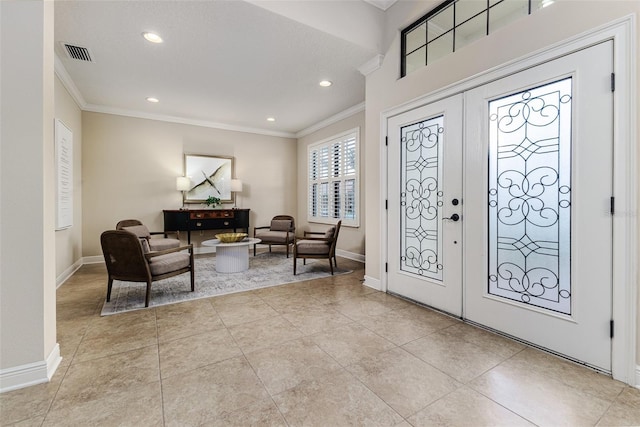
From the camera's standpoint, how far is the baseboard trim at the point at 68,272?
388 centimetres

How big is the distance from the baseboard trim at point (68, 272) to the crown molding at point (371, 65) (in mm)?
5106

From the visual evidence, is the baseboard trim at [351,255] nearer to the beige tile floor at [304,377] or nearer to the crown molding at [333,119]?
the beige tile floor at [304,377]

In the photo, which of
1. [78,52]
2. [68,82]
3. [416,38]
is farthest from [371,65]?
[68,82]

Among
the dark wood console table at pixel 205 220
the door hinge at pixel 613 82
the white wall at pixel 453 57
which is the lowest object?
the dark wood console table at pixel 205 220

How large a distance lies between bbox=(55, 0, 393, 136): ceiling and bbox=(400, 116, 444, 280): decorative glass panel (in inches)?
52.4

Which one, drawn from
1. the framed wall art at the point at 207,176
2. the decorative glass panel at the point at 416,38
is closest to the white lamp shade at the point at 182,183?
the framed wall art at the point at 207,176

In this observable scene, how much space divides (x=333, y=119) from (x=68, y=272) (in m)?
5.43

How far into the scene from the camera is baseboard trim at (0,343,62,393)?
1.67 meters

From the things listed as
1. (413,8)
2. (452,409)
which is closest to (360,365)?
(452,409)

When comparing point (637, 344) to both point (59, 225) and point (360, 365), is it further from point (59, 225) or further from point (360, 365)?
point (59, 225)

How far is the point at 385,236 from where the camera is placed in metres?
3.52

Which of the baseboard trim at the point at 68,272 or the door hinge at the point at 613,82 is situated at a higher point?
the door hinge at the point at 613,82

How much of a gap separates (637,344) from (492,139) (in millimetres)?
1700

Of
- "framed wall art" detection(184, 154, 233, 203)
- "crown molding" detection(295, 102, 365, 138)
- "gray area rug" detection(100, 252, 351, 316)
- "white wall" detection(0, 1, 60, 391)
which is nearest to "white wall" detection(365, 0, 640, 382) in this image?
"gray area rug" detection(100, 252, 351, 316)
